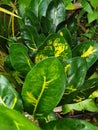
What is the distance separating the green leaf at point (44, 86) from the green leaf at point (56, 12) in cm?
39

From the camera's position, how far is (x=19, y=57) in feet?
2.58

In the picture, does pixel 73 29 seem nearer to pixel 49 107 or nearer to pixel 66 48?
pixel 66 48

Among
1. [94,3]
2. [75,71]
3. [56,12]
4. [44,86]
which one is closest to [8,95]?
[44,86]

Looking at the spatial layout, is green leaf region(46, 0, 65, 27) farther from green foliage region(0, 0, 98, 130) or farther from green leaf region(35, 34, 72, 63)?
green leaf region(35, 34, 72, 63)

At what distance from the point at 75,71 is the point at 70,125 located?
145 millimetres

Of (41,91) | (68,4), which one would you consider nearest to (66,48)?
(41,91)

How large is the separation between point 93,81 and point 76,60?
0.26 ft

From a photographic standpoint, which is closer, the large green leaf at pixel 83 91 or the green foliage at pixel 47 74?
the green foliage at pixel 47 74

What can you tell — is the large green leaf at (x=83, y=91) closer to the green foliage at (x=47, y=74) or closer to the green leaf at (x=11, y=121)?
the green foliage at (x=47, y=74)

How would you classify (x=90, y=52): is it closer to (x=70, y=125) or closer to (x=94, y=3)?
(x=70, y=125)

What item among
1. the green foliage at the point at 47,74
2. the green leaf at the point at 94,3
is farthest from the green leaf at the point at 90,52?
the green leaf at the point at 94,3

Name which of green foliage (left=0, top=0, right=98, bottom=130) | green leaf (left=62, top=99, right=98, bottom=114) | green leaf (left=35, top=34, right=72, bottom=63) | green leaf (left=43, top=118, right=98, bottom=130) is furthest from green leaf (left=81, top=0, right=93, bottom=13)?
green leaf (left=43, top=118, right=98, bottom=130)

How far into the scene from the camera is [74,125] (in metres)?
0.71

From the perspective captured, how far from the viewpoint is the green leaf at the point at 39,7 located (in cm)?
103
